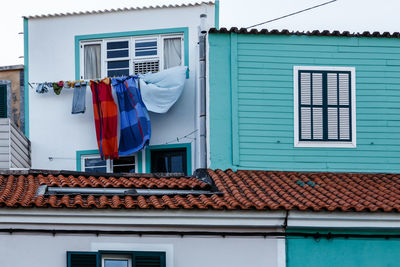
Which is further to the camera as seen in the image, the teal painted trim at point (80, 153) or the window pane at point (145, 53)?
the window pane at point (145, 53)

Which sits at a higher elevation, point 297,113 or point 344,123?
point 297,113

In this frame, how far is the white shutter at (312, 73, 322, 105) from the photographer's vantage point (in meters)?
25.4

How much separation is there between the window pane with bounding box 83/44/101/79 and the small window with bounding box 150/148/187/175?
2655mm

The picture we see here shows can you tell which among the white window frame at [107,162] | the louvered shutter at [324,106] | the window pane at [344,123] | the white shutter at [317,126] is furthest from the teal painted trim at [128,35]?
the window pane at [344,123]

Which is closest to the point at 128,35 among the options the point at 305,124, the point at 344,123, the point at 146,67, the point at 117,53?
the point at 117,53

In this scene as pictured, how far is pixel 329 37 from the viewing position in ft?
85.4

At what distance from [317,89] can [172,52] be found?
16.1 ft

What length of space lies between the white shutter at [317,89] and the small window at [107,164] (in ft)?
17.2

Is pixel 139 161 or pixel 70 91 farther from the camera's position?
pixel 70 91

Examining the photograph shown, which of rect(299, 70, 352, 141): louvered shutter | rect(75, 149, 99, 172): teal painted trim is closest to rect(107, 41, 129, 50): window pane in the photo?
rect(75, 149, 99, 172): teal painted trim

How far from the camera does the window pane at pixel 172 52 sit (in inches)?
1137

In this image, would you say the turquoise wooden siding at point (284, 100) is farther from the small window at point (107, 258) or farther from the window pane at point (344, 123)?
the small window at point (107, 258)

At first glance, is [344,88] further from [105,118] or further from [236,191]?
[105,118]

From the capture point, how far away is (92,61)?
29375 millimetres
